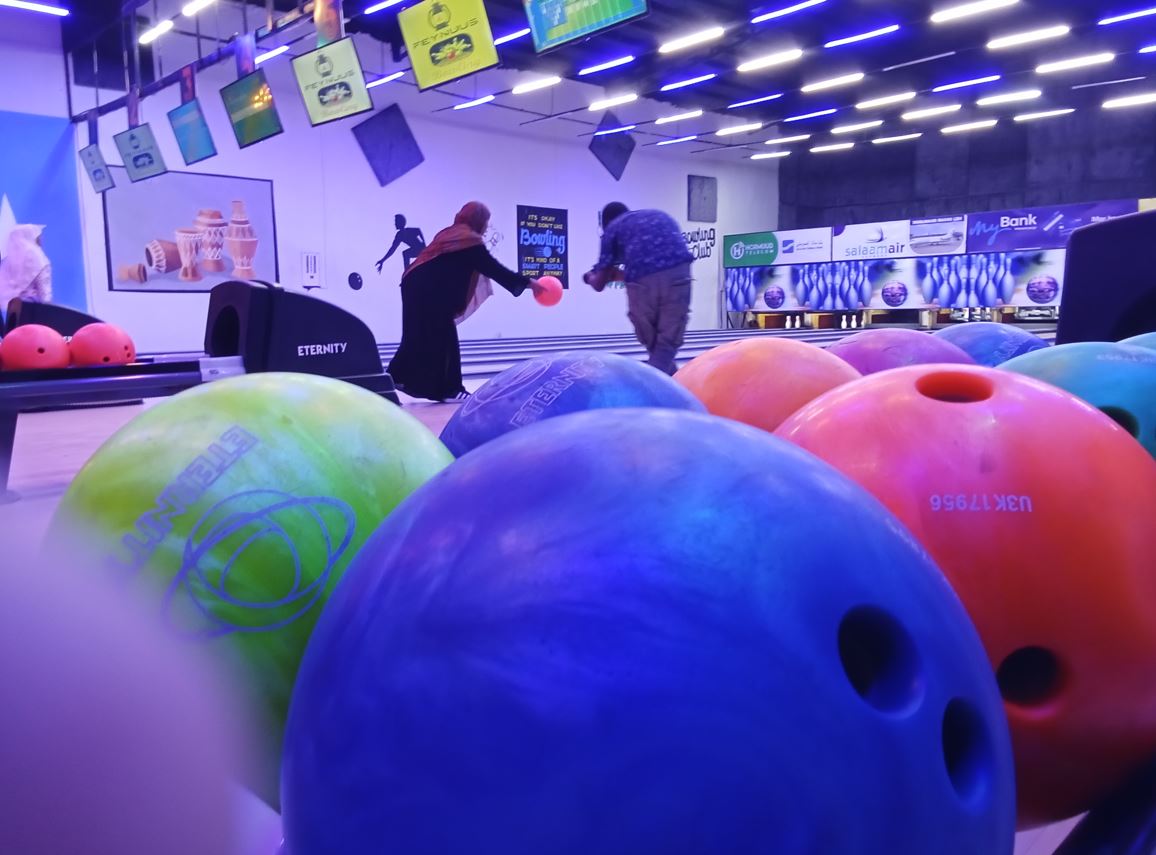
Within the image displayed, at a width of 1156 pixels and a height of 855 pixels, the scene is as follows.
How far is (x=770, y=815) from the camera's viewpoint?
504 mm

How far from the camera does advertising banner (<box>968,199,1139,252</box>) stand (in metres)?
11.4

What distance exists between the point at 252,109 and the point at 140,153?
1553 mm

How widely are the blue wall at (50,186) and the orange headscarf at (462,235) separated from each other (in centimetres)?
513

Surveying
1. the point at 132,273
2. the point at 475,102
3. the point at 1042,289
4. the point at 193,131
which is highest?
the point at 475,102

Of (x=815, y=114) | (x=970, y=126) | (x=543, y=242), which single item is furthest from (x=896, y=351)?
(x=970, y=126)

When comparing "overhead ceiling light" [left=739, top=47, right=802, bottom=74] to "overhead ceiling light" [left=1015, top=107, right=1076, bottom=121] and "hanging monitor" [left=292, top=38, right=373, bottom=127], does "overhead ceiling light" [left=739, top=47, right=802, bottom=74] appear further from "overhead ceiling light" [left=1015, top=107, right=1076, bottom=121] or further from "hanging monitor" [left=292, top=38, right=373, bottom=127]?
"hanging monitor" [left=292, top=38, right=373, bottom=127]

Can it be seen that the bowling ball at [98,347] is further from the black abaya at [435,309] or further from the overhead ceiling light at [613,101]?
the overhead ceiling light at [613,101]

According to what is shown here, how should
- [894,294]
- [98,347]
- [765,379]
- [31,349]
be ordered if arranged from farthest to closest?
[894,294] → [98,347] → [31,349] → [765,379]

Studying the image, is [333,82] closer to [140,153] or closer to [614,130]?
[140,153]

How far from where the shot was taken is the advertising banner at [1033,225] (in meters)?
11.4

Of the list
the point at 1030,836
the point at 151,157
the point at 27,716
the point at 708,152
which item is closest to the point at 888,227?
the point at 708,152

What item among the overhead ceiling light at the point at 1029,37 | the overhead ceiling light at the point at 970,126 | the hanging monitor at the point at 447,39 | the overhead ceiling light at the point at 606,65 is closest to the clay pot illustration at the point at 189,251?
the hanging monitor at the point at 447,39

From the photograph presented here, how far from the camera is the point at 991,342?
9.05 ft

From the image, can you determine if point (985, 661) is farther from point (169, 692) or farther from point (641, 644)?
point (169, 692)
